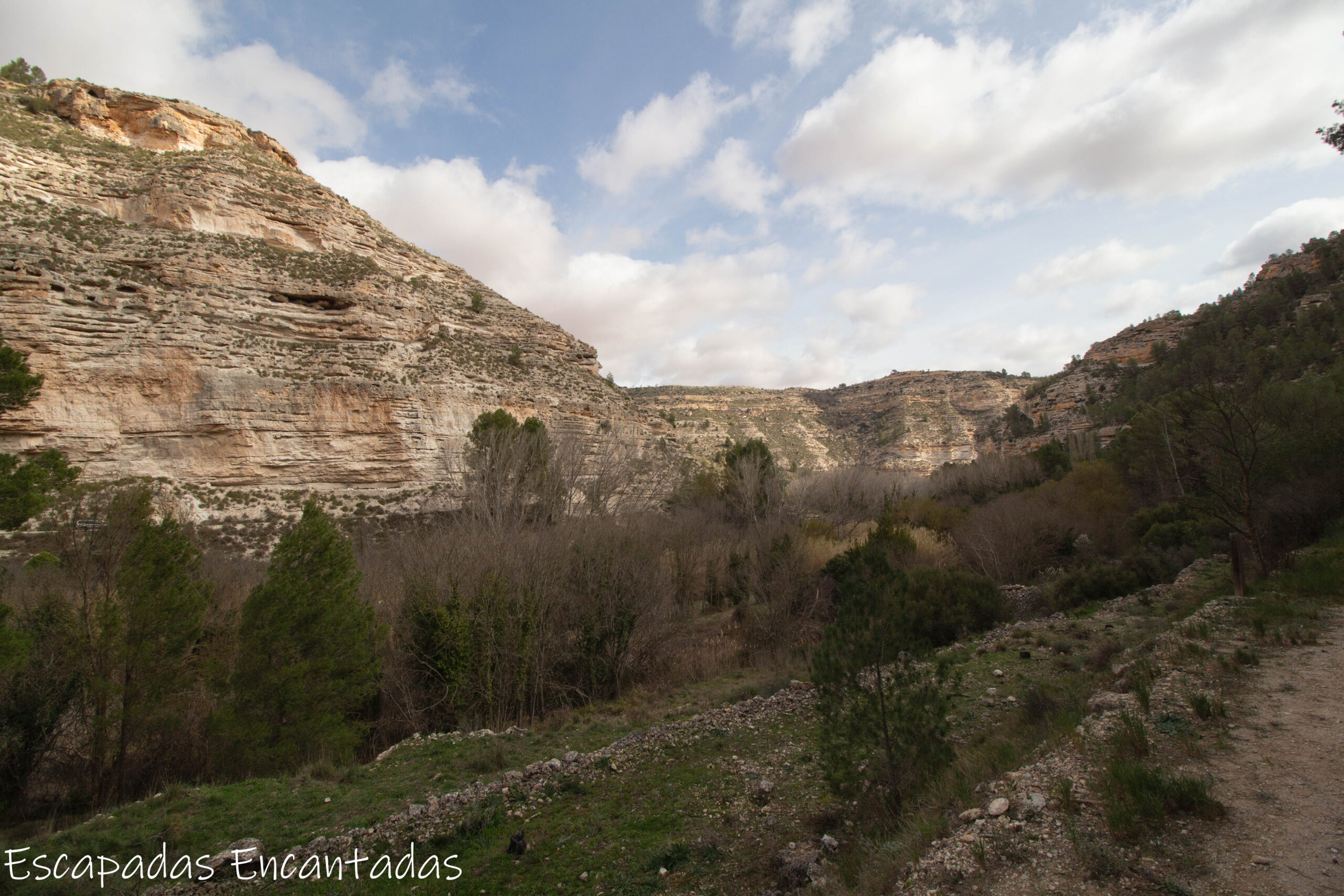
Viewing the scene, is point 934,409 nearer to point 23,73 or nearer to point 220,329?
point 220,329

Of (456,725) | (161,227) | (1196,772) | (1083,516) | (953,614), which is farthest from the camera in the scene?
(161,227)

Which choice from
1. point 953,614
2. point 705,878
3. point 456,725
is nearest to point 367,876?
point 705,878

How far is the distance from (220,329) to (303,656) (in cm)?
2640

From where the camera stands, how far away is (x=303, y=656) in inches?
400

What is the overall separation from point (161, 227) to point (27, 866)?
37.8 metres

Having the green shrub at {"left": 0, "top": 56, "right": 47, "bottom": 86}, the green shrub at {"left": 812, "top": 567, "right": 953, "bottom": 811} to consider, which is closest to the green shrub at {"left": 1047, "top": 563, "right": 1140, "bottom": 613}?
the green shrub at {"left": 812, "top": 567, "right": 953, "bottom": 811}

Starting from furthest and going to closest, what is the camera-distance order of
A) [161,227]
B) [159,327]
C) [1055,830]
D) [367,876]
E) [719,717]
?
1. [161,227]
2. [159,327]
3. [719,717]
4. [367,876]
5. [1055,830]

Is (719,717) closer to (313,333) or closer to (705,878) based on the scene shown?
(705,878)

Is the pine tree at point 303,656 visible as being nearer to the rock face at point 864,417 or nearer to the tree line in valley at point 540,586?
the tree line in valley at point 540,586

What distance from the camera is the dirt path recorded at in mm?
3119

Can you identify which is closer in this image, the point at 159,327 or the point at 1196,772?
the point at 1196,772

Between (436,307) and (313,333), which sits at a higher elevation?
(436,307)

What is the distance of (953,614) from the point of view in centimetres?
1534

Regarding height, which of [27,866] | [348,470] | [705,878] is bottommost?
[705,878]
